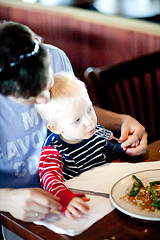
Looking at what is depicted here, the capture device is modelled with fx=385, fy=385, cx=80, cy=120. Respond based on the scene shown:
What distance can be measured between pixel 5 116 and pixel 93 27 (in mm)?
2195

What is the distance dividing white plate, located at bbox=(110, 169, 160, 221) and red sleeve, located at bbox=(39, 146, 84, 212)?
0.14 m

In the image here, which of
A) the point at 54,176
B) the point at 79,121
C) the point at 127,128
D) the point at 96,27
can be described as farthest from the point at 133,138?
the point at 96,27

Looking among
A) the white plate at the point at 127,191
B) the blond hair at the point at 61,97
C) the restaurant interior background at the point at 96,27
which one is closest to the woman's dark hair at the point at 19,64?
the blond hair at the point at 61,97

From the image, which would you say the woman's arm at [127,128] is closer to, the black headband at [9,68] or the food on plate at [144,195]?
the food on plate at [144,195]

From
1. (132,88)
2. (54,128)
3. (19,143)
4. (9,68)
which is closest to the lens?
(9,68)

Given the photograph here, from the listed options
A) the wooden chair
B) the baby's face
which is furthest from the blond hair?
the wooden chair

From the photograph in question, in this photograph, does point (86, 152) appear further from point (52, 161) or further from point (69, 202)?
point (69, 202)

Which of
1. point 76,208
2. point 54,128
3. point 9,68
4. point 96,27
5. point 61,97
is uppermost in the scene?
point 9,68

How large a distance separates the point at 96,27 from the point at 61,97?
2.27m

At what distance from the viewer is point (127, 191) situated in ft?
4.20

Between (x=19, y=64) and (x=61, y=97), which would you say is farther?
(x=61, y=97)

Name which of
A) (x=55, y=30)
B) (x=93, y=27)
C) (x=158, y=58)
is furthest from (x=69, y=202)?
(x=55, y=30)

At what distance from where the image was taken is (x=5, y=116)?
4.89 feet

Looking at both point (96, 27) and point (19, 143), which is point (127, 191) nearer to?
point (19, 143)
